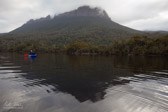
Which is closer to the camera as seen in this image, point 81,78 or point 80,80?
point 80,80

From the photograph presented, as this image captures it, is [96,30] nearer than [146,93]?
No

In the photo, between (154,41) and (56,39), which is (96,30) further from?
(154,41)

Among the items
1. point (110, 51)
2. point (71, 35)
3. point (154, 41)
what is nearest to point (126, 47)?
point (110, 51)

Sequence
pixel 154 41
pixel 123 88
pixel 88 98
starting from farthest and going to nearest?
1. pixel 154 41
2. pixel 123 88
3. pixel 88 98

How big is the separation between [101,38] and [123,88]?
14957 centimetres

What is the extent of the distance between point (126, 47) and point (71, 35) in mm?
97509

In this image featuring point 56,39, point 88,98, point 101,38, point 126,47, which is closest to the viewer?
point 88,98

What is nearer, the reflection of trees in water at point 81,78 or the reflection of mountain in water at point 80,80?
the reflection of mountain in water at point 80,80

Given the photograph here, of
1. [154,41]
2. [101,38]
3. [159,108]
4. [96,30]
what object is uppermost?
[96,30]

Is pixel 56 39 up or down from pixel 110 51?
up

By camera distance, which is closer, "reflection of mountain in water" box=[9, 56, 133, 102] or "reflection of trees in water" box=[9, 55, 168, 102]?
"reflection of mountain in water" box=[9, 56, 133, 102]

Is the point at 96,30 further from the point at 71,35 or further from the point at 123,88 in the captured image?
the point at 123,88

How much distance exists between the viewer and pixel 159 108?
26.5ft

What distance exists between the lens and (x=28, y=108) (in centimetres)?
805
